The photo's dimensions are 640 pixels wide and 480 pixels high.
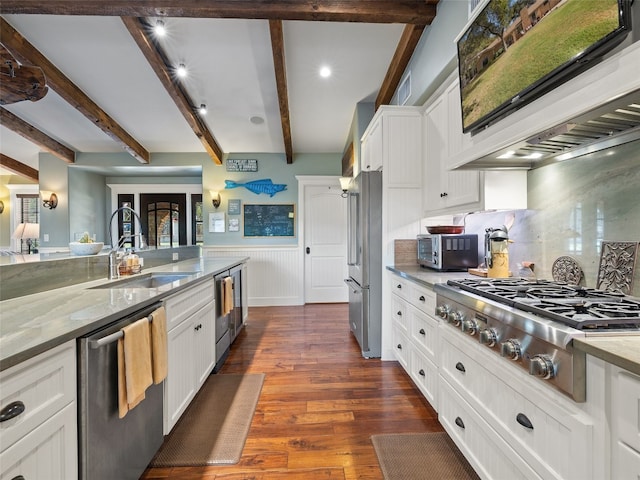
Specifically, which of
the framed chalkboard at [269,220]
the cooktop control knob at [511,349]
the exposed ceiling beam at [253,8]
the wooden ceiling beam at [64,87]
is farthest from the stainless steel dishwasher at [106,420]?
the framed chalkboard at [269,220]

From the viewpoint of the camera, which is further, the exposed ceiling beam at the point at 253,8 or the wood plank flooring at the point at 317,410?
the exposed ceiling beam at the point at 253,8

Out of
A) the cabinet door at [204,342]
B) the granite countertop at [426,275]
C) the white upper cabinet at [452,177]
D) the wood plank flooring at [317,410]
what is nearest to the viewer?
the wood plank flooring at [317,410]

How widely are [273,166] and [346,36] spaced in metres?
2.70

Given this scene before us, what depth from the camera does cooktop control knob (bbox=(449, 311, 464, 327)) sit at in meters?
1.47

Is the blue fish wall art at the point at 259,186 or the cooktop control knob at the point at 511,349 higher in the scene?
the blue fish wall art at the point at 259,186

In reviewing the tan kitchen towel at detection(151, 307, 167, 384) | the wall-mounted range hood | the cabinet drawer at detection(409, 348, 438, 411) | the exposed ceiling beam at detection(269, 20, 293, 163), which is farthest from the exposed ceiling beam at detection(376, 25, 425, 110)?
the tan kitchen towel at detection(151, 307, 167, 384)

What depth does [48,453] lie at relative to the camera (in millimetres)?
924

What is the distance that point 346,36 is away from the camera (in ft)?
10.1

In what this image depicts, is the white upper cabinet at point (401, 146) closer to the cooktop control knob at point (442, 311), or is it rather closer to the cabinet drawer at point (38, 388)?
the cooktop control knob at point (442, 311)

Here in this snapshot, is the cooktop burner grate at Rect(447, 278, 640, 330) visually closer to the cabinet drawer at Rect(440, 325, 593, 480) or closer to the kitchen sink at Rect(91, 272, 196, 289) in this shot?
the cabinet drawer at Rect(440, 325, 593, 480)

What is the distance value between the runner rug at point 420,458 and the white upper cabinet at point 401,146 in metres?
2.04

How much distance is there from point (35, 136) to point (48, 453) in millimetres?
5661

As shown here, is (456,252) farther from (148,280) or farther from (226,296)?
(148,280)

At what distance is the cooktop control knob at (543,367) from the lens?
2.98 ft
